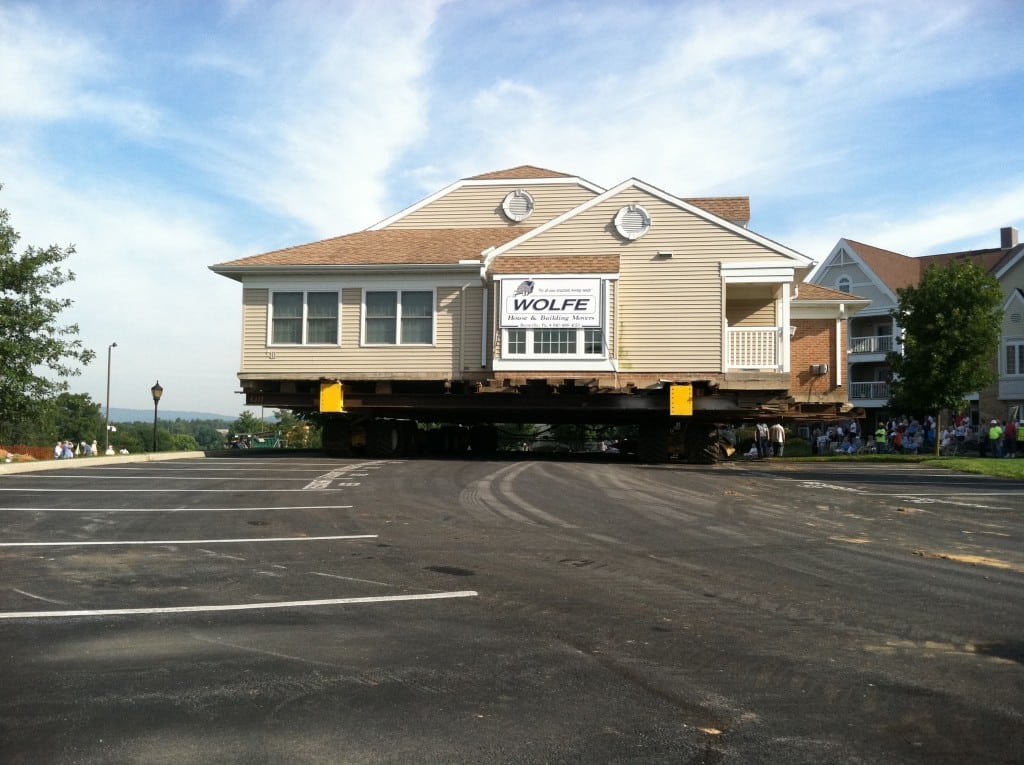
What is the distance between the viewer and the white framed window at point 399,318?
920 inches

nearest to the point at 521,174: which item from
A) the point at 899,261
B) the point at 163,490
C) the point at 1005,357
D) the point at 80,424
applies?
the point at 163,490

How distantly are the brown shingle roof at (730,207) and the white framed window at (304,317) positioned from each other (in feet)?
35.3

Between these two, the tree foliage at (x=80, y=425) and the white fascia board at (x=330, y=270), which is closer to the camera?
the white fascia board at (x=330, y=270)

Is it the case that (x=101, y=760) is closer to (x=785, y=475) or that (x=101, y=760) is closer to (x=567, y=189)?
(x=785, y=475)

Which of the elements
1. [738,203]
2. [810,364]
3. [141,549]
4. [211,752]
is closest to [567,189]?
[738,203]

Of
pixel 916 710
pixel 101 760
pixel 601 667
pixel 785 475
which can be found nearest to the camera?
pixel 101 760

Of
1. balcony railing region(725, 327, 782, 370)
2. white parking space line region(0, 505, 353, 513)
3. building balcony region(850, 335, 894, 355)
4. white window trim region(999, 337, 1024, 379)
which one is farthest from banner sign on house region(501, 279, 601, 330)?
building balcony region(850, 335, 894, 355)

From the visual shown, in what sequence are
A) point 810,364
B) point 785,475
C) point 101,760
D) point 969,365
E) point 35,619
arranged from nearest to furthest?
1. point 101,760
2. point 35,619
3. point 785,475
4. point 810,364
5. point 969,365

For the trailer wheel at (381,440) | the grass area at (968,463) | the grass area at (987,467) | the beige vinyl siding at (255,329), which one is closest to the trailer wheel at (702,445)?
the grass area at (968,463)

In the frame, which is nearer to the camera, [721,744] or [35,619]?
[721,744]

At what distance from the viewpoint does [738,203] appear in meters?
26.3

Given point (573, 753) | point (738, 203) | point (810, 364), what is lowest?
point (573, 753)

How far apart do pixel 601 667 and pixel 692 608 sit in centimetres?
169

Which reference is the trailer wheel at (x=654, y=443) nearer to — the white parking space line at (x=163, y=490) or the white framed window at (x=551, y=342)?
the white framed window at (x=551, y=342)
